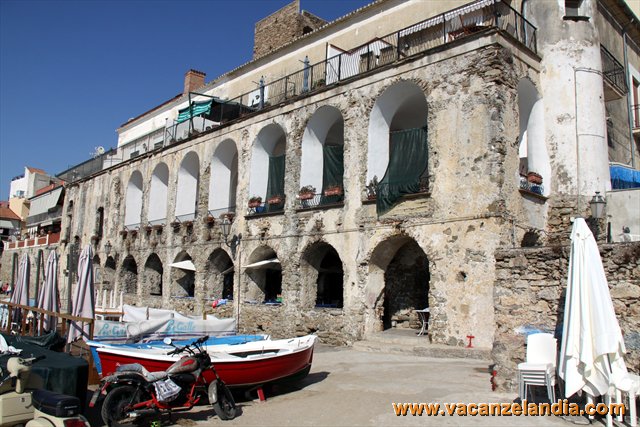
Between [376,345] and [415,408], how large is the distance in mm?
7093

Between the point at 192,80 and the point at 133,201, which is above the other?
the point at 192,80

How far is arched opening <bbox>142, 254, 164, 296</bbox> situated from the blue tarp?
68.5 ft

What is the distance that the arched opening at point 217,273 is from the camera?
22844mm

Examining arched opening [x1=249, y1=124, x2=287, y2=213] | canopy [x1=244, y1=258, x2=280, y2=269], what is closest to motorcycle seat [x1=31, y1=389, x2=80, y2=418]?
canopy [x1=244, y1=258, x2=280, y2=269]

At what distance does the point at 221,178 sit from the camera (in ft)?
78.9

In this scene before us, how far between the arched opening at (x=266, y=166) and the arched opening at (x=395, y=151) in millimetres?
5062

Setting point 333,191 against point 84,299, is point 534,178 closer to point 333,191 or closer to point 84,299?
point 333,191

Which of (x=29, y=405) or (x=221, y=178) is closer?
(x=29, y=405)

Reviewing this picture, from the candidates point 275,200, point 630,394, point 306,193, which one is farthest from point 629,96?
point 630,394

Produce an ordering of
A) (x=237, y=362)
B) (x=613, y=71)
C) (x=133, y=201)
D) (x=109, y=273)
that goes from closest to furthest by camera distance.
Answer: (x=237, y=362), (x=613, y=71), (x=133, y=201), (x=109, y=273)

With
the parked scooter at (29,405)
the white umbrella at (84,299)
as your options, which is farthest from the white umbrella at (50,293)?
the parked scooter at (29,405)

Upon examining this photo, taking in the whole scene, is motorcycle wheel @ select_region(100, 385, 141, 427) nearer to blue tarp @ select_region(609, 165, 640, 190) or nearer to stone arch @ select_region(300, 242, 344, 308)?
stone arch @ select_region(300, 242, 344, 308)

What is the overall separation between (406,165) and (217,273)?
10582 mm

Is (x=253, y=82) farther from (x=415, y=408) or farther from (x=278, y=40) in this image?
(x=415, y=408)
